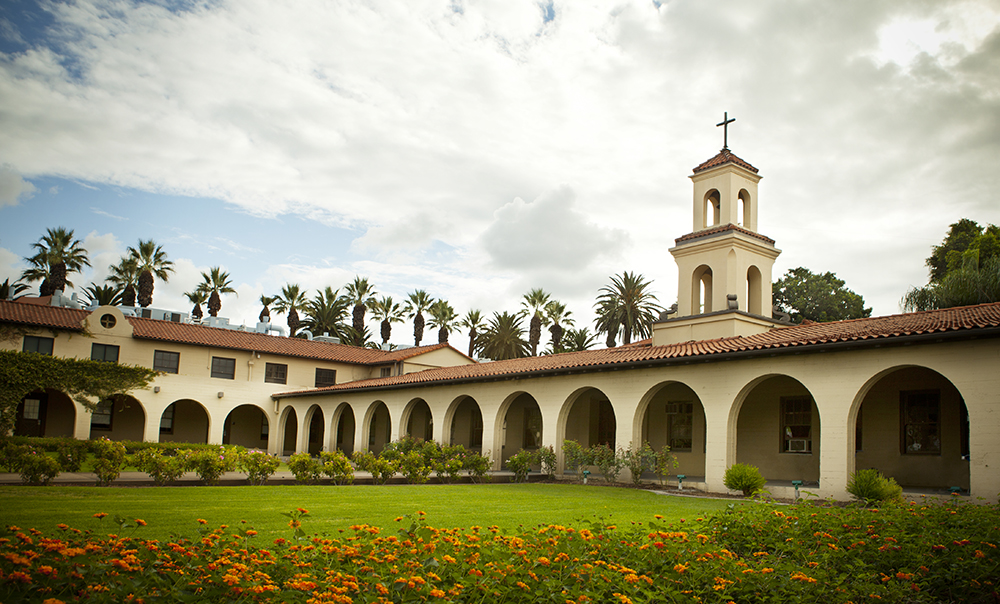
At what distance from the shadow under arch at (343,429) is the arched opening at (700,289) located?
17.3 m

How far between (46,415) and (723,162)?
31724 mm

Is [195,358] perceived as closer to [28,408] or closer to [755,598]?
[28,408]

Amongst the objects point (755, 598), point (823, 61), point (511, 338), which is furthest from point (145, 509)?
point (511, 338)

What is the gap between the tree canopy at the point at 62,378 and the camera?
2847 cm

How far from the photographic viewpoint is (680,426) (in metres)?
21.5

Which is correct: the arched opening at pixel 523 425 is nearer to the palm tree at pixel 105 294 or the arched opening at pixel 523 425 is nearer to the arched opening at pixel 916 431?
the arched opening at pixel 916 431

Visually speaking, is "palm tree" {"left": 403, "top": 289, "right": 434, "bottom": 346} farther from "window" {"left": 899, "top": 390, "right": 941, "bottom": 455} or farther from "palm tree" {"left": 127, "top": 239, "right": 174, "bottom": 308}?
"window" {"left": 899, "top": 390, "right": 941, "bottom": 455}

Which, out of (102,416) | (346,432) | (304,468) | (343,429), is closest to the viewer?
(304,468)

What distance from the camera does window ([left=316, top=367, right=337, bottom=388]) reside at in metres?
39.8

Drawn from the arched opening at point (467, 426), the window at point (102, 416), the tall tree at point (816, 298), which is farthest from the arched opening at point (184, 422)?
the tall tree at point (816, 298)

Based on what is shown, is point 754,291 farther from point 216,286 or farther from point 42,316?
point 216,286

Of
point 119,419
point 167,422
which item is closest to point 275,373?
point 167,422

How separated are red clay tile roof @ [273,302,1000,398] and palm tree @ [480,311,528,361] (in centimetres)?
2934

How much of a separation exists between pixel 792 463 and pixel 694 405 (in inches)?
131
